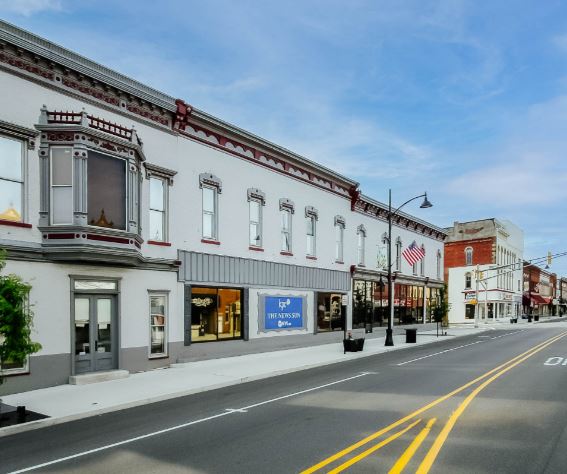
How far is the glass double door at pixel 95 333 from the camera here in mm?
15930

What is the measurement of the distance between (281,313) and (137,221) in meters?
10.7

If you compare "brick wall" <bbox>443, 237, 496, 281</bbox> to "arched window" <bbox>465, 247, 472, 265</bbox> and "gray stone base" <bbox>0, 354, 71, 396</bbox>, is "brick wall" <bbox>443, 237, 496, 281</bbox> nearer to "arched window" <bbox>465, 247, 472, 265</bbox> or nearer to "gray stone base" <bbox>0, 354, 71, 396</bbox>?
"arched window" <bbox>465, 247, 472, 265</bbox>

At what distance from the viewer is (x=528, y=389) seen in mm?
14188

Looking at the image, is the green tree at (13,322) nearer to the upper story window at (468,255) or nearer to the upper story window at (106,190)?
the upper story window at (106,190)

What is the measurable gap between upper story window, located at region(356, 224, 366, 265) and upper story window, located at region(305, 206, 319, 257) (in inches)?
219

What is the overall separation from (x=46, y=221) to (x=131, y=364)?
578 cm

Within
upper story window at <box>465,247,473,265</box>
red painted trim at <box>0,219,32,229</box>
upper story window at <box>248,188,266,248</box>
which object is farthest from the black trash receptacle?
upper story window at <box>465,247,473,265</box>

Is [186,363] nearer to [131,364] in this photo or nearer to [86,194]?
[131,364]

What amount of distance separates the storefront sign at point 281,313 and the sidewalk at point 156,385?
1690 millimetres

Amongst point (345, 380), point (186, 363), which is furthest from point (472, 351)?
point (186, 363)

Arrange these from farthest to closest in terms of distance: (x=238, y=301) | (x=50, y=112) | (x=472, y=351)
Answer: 1. (x=472, y=351)
2. (x=238, y=301)
3. (x=50, y=112)

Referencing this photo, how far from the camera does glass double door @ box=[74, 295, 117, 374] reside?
15.9 meters

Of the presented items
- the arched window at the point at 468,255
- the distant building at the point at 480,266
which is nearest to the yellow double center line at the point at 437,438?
the distant building at the point at 480,266

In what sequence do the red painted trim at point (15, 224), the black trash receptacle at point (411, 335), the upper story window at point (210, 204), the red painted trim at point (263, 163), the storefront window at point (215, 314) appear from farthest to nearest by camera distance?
the black trash receptacle at point (411, 335)
the upper story window at point (210, 204)
the red painted trim at point (263, 163)
the storefront window at point (215, 314)
the red painted trim at point (15, 224)
